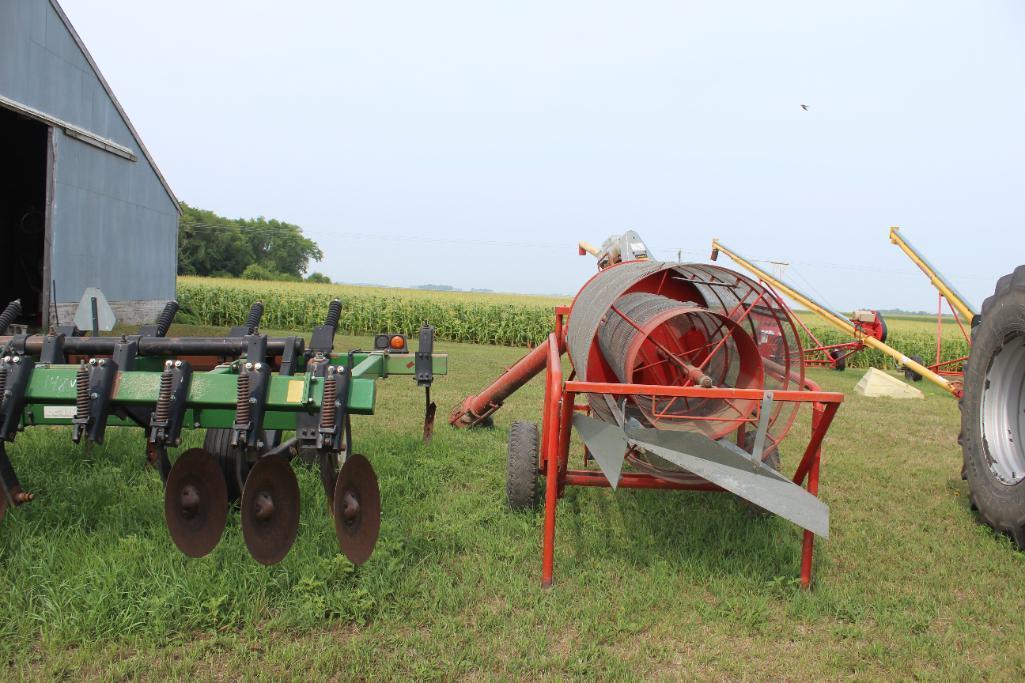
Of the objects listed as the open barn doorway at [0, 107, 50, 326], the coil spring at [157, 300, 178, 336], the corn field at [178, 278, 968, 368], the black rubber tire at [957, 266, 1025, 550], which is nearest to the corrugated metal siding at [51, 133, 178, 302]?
the open barn doorway at [0, 107, 50, 326]

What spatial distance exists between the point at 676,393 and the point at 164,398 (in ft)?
7.47

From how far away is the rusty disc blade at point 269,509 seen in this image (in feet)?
9.44

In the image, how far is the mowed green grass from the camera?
2.89 m

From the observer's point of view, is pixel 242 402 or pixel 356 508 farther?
pixel 356 508

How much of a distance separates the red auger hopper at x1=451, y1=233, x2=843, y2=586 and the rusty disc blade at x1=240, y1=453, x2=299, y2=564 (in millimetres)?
1226

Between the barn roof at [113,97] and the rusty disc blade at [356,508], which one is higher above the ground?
the barn roof at [113,97]

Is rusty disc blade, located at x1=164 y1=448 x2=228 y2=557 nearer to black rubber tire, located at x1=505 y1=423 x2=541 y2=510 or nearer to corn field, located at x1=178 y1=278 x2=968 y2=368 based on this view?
black rubber tire, located at x1=505 y1=423 x2=541 y2=510

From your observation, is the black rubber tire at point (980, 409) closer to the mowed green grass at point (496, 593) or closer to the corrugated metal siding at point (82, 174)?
A: the mowed green grass at point (496, 593)

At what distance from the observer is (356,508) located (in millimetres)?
3039

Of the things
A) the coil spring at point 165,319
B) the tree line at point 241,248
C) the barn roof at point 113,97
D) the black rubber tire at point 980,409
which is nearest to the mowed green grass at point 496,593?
the black rubber tire at point 980,409

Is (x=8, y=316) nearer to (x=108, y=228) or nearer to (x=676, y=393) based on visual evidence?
(x=676, y=393)

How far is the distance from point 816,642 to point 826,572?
0.81 metres

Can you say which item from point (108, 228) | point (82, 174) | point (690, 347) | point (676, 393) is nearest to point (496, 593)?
point (676, 393)

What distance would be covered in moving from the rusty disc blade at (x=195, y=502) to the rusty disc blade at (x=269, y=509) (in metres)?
0.19
